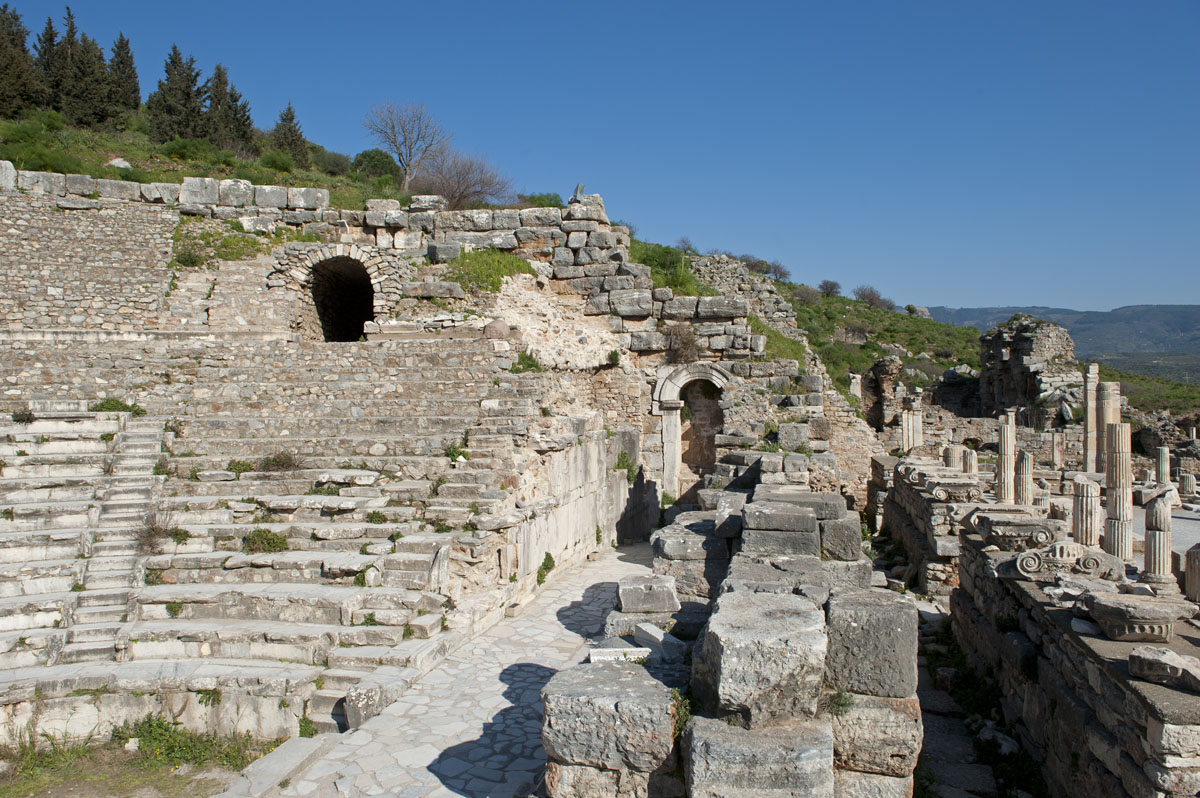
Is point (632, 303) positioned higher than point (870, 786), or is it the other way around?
point (632, 303)

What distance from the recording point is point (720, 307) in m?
14.8

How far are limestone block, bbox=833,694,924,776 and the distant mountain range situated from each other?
11618 centimetres

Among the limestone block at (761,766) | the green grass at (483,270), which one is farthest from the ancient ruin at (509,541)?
the green grass at (483,270)

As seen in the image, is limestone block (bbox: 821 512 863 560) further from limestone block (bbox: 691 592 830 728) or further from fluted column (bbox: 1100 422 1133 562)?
fluted column (bbox: 1100 422 1133 562)

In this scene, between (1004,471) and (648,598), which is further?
(1004,471)

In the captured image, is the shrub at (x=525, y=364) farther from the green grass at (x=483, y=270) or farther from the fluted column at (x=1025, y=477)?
the fluted column at (x=1025, y=477)

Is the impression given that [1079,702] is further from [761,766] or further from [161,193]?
[161,193]

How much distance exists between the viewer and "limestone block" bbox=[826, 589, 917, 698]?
11.8 ft

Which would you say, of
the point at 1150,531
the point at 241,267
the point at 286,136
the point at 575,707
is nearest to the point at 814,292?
the point at 286,136

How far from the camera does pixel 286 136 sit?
2919 cm

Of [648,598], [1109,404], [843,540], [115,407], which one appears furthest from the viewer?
Answer: [1109,404]

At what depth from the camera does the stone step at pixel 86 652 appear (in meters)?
6.21

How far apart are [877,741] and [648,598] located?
2641 millimetres

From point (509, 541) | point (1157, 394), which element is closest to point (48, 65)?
point (509, 541)
